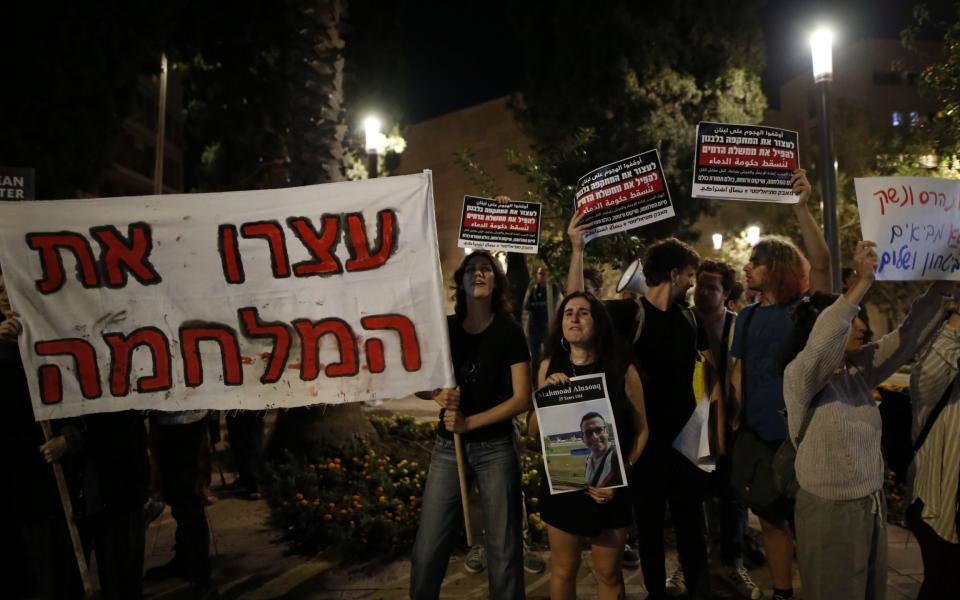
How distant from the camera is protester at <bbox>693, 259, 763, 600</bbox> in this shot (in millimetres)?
3934

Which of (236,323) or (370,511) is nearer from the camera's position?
(236,323)

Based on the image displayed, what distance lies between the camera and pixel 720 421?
384 cm

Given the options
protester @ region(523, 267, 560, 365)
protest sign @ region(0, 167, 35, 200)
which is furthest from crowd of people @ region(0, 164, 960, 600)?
protester @ region(523, 267, 560, 365)

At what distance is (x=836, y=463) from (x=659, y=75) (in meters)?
17.7

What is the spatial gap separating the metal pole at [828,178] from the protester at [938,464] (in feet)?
8.79

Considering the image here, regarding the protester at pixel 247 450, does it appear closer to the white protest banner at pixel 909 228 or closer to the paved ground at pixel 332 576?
the paved ground at pixel 332 576

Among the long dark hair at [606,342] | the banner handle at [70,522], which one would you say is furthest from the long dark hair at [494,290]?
the banner handle at [70,522]

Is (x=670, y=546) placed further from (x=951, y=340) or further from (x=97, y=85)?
(x=97, y=85)

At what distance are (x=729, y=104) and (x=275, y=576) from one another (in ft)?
60.9

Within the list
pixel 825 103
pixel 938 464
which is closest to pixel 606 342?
pixel 938 464

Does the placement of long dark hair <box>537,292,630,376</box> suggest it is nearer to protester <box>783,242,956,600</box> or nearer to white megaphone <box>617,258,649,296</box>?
protester <box>783,242,956,600</box>

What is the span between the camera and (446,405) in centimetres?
321

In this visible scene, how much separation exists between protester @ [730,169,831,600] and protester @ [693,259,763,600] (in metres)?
0.17

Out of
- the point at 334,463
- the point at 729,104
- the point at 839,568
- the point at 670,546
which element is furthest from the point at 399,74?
the point at 839,568
